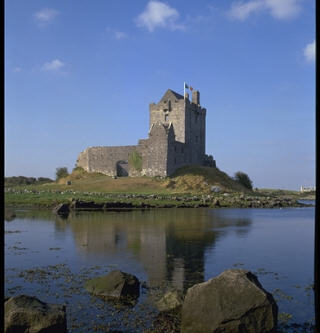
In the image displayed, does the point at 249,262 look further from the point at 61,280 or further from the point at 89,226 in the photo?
the point at 89,226

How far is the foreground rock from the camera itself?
6.35 metres

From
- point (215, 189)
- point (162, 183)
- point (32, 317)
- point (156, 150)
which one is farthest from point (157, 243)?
point (156, 150)

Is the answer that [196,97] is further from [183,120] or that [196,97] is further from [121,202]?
[121,202]

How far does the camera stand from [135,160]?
2327 inches

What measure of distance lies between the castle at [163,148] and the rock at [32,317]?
5015 cm

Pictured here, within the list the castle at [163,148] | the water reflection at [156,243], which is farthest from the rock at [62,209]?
the castle at [163,148]

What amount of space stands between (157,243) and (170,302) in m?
7.91

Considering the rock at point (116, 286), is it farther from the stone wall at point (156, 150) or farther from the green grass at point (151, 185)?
the stone wall at point (156, 150)

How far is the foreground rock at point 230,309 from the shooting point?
250 inches

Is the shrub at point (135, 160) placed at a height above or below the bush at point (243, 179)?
above

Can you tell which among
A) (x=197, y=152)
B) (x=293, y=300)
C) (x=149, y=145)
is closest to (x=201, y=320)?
(x=293, y=300)

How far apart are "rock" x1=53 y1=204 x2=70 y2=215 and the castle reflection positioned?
5609 millimetres

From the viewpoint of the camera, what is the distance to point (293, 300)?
28.0 ft

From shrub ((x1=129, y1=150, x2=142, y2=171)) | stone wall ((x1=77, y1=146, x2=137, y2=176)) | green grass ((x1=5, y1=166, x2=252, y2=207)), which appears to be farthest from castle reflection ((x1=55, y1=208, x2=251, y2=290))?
stone wall ((x1=77, y1=146, x2=137, y2=176))
